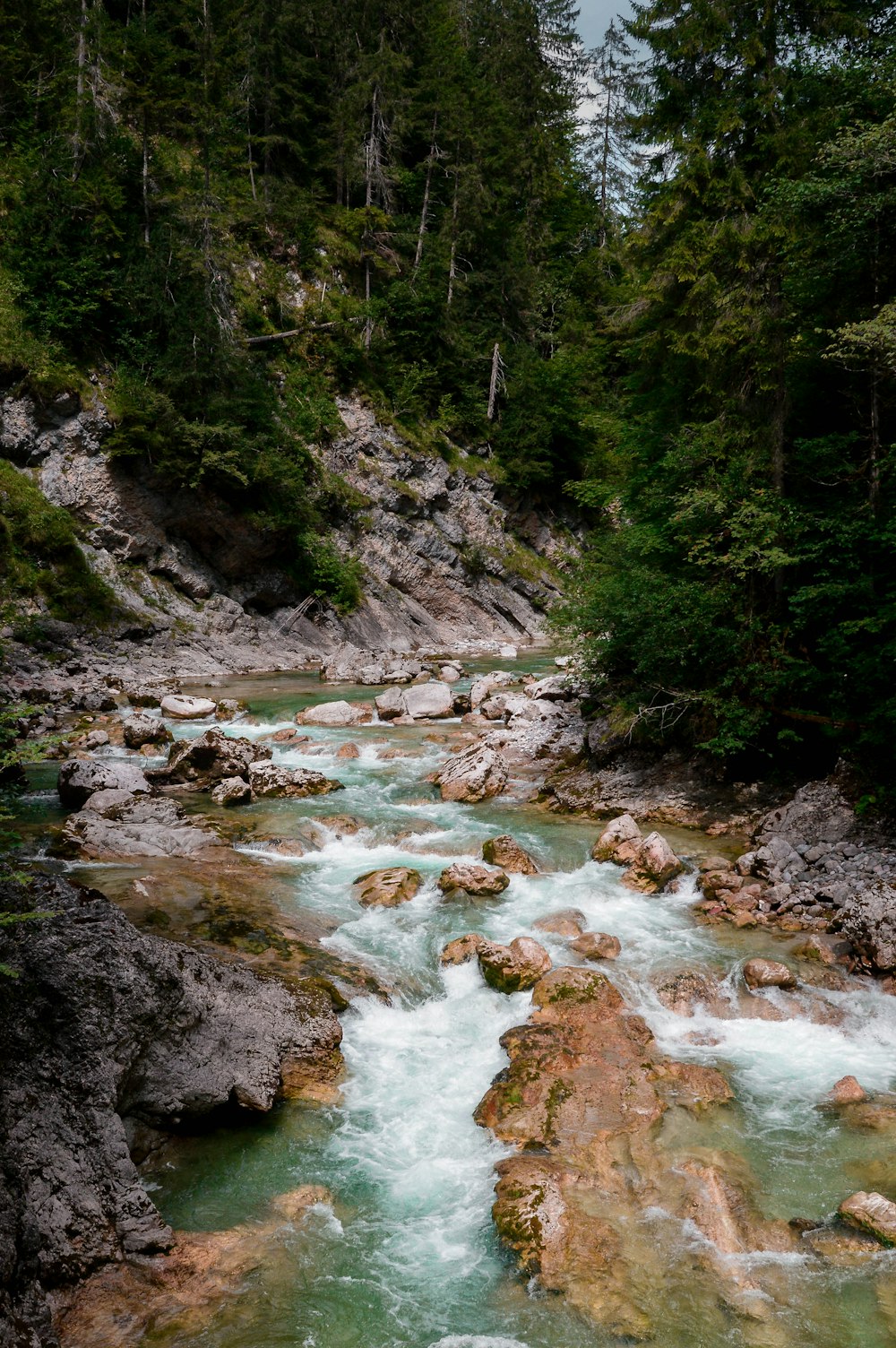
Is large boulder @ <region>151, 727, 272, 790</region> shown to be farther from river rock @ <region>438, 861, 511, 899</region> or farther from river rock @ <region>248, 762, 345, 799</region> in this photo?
river rock @ <region>438, 861, 511, 899</region>

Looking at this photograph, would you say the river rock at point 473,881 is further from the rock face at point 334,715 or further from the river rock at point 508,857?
the rock face at point 334,715

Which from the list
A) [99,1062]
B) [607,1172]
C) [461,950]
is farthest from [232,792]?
[607,1172]


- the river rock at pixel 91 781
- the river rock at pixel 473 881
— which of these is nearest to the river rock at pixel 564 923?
the river rock at pixel 473 881

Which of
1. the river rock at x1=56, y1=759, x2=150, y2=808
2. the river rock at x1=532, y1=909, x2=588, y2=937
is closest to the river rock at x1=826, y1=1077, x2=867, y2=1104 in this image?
the river rock at x1=532, y1=909, x2=588, y2=937

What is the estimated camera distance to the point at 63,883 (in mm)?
6207

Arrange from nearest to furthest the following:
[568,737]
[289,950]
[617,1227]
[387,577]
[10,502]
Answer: [617,1227] < [289,950] < [568,737] < [10,502] < [387,577]

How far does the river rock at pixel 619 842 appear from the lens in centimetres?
1034

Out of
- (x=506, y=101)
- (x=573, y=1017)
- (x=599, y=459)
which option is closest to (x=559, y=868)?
(x=573, y=1017)

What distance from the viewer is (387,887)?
9.34 metres

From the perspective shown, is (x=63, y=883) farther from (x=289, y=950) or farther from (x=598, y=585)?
(x=598, y=585)

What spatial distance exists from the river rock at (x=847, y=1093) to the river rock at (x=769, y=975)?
1260mm

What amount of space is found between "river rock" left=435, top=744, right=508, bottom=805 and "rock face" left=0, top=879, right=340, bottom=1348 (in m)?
6.85

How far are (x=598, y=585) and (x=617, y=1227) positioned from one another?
10.1 metres

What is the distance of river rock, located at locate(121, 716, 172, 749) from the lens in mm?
15305
